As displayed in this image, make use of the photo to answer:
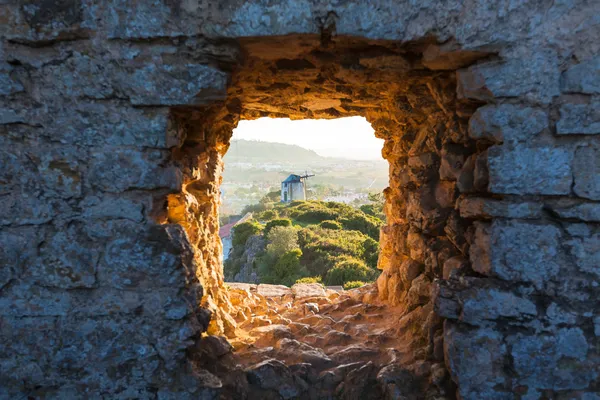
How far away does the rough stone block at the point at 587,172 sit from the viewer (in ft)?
6.10

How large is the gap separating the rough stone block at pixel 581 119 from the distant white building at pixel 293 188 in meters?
24.0

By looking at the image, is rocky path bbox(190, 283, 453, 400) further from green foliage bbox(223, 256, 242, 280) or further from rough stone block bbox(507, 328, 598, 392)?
green foliage bbox(223, 256, 242, 280)

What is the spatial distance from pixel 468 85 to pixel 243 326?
2330 millimetres

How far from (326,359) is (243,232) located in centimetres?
1344

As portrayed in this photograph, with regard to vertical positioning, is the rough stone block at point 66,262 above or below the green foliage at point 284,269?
above

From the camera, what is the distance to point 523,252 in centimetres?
192

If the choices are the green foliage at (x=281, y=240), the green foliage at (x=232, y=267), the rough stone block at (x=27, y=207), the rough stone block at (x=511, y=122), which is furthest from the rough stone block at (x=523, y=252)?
the green foliage at (x=232, y=267)

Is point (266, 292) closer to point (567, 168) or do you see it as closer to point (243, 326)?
point (243, 326)

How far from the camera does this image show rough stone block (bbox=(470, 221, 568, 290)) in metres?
1.90

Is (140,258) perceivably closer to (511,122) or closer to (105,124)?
(105,124)

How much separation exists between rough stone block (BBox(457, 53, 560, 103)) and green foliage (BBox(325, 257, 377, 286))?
8.77 meters

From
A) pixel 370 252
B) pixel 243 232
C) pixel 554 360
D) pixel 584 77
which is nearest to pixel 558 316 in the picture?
pixel 554 360

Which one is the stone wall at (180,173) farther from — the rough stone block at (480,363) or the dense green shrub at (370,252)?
the dense green shrub at (370,252)

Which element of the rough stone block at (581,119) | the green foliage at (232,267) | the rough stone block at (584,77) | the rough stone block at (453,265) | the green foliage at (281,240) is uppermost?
the rough stone block at (584,77)
